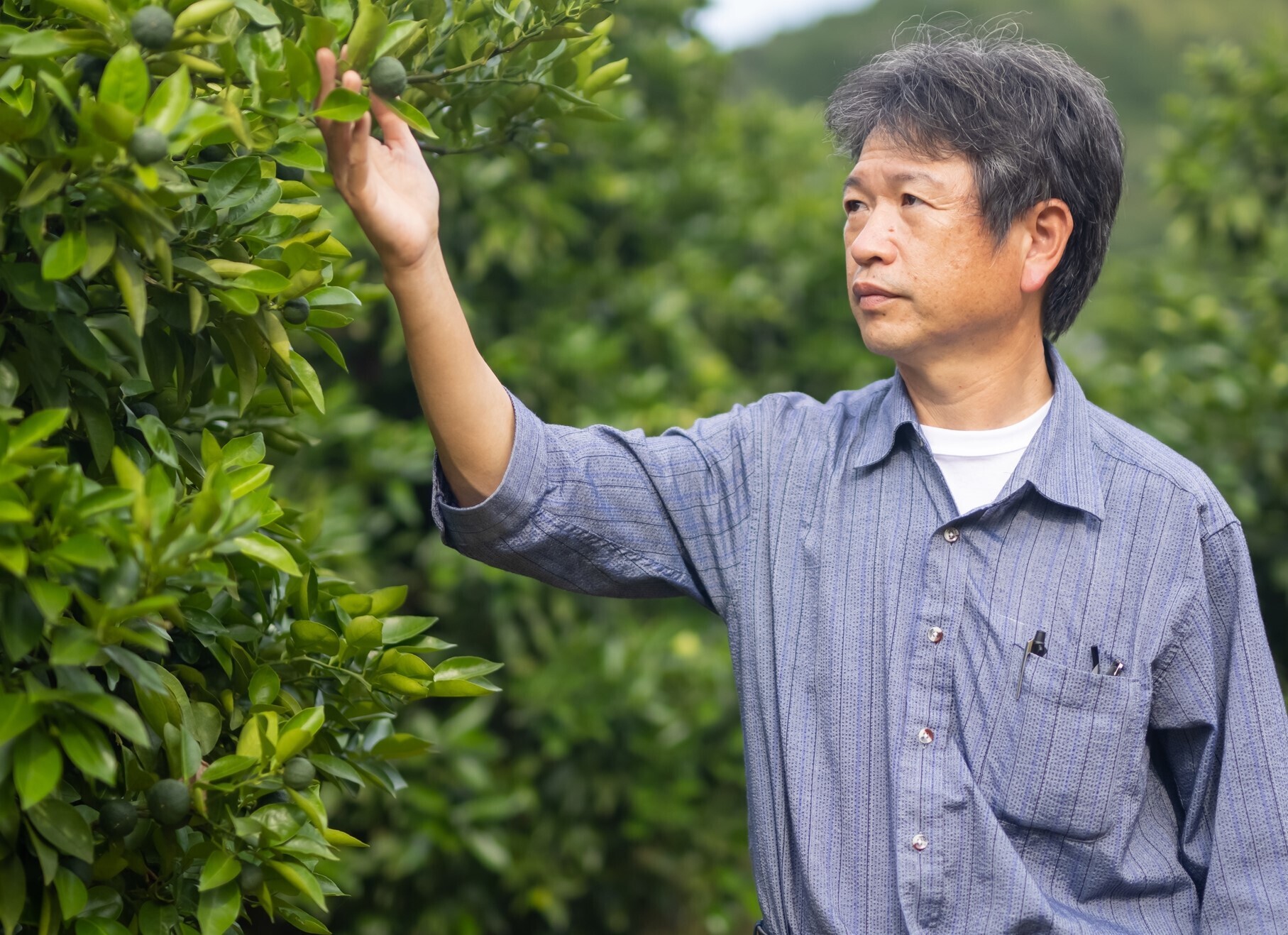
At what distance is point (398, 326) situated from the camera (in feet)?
13.4

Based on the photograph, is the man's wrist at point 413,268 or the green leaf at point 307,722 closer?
the green leaf at point 307,722

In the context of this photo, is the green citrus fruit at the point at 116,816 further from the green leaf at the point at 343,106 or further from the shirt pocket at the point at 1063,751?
the shirt pocket at the point at 1063,751

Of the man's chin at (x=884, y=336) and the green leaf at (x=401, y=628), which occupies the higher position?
the man's chin at (x=884, y=336)

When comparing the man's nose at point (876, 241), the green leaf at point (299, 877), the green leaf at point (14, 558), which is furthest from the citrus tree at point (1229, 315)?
the green leaf at point (14, 558)

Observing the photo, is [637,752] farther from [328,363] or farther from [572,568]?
[572,568]

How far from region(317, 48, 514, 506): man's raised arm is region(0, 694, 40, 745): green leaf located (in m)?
0.64

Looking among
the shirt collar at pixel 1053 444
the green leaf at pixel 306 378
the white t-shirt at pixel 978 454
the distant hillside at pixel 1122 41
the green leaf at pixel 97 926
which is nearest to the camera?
the green leaf at pixel 97 926

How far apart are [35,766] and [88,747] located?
0.16ft

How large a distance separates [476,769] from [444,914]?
495mm

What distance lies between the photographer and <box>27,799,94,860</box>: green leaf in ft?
4.15

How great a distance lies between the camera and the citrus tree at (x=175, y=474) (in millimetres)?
1199

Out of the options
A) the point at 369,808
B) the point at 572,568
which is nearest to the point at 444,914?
the point at 369,808

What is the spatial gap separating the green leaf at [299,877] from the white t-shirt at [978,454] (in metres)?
1.07

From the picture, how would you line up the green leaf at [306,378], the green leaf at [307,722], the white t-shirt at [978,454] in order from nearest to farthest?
the green leaf at [307,722] < the green leaf at [306,378] < the white t-shirt at [978,454]
